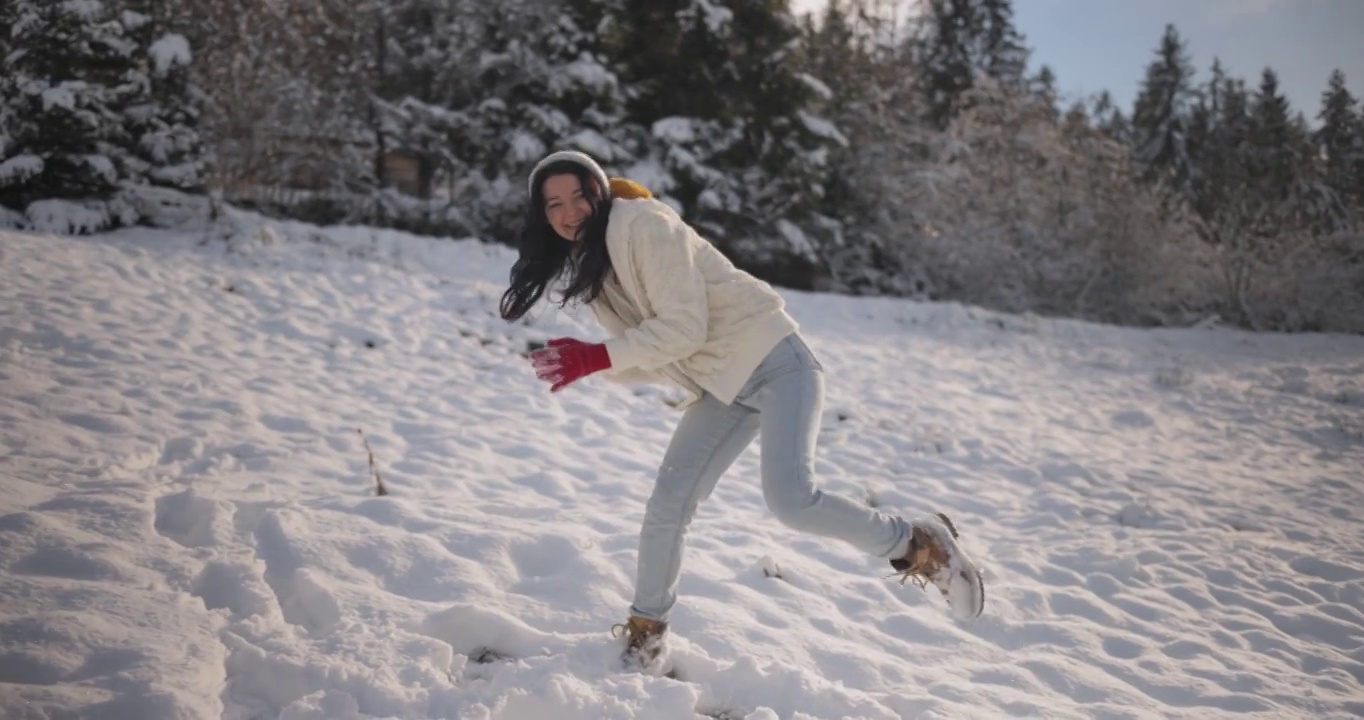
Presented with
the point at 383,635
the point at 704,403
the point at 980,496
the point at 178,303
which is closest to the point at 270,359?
the point at 178,303

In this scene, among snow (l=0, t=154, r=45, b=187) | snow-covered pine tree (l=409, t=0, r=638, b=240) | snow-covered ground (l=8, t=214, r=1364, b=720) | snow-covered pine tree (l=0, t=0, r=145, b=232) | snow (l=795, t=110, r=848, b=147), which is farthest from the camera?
snow (l=795, t=110, r=848, b=147)

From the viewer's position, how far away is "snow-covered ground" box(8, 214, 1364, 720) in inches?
95.8

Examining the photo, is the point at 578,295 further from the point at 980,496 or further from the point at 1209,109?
the point at 1209,109

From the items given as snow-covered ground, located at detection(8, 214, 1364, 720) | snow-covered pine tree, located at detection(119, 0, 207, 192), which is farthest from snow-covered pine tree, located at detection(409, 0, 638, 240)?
snow-covered ground, located at detection(8, 214, 1364, 720)

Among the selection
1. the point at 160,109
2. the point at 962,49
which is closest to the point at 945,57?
the point at 962,49

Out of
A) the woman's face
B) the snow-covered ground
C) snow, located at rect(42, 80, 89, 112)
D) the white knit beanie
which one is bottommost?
the snow-covered ground

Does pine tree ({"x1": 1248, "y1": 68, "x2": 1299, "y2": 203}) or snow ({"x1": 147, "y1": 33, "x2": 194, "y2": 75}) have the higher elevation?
pine tree ({"x1": 1248, "y1": 68, "x2": 1299, "y2": 203})

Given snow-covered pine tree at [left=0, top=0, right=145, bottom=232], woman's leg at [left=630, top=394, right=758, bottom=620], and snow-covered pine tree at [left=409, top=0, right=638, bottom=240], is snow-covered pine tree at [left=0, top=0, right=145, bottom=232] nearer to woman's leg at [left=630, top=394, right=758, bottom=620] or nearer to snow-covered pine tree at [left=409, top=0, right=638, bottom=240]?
snow-covered pine tree at [left=409, top=0, right=638, bottom=240]

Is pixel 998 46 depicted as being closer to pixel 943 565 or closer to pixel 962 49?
pixel 962 49

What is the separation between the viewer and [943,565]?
275 cm

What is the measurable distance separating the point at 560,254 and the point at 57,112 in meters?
10.7

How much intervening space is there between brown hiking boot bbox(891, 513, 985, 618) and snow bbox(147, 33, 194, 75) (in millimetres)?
12522

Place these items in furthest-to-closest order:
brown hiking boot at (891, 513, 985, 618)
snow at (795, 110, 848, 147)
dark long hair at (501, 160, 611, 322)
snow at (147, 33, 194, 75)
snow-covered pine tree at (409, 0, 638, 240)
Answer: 1. snow at (795, 110, 848, 147)
2. snow-covered pine tree at (409, 0, 638, 240)
3. snow at (147, 33, 194, 75)
4. brown hiking boot at (891, 513, 985, 618)
5. dark long hair at (501, 160, 611, 322)

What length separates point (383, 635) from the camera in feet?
8.52
